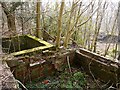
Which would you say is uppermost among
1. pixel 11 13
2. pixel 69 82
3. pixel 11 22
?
pixel 11 13

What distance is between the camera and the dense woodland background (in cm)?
487

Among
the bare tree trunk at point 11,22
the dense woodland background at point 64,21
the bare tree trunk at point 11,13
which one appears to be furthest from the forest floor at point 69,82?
the bare tree trunk at point 11,22

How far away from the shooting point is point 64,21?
5.49 m

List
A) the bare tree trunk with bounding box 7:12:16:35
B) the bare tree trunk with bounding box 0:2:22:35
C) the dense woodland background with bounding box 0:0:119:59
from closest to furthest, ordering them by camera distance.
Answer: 1. the dense woodland background with bounding box 0:0:119:59
2. the bare tree trunk with bounding box 0:2:22:35
3. the bare tree trunk with bounding box 7:12:16:35

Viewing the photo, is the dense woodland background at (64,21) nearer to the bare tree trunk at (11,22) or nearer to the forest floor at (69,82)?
the bare tree trunk at (11,22)

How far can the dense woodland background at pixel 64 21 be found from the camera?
487 cm

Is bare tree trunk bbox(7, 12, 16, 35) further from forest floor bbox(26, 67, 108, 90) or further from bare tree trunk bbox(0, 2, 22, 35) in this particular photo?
forest floor bbox(26, 67, 108, 90)

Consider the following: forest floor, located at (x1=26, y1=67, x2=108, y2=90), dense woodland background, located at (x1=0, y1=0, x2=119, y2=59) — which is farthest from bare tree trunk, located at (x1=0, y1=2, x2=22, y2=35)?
forest floor, located at (x1=26, y1=67, x2=108, y2=90)

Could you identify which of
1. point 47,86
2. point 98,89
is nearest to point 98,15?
point 98,89

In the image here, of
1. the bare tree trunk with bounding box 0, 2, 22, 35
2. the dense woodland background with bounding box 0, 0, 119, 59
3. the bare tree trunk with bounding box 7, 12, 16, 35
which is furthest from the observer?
the bare tree trunk with bounding box 7, 12, 16, 35

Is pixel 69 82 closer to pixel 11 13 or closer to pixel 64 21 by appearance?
pixel 64 21

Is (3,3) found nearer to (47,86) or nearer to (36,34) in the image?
(36,34)

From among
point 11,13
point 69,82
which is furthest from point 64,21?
point 69,82

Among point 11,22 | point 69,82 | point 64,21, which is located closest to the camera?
point 69,82
